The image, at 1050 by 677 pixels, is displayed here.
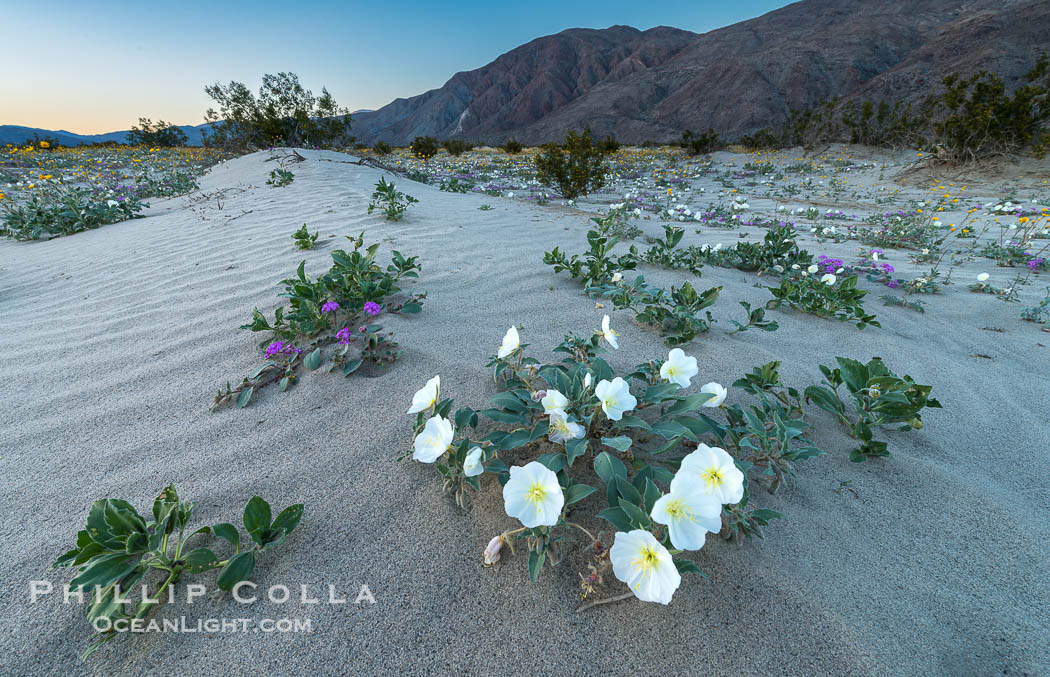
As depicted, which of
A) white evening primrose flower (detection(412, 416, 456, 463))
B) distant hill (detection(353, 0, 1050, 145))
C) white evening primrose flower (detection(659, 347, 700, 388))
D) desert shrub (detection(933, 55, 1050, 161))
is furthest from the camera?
distant hill (detection(353, 0, 1050, 145))

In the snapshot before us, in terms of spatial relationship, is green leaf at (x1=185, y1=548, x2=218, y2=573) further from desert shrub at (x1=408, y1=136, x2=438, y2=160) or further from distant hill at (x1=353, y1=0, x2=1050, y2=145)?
distant hill at (x1=353, y1=0, x2=1050, y2=145)

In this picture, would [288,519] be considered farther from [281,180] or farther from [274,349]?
[281,180]

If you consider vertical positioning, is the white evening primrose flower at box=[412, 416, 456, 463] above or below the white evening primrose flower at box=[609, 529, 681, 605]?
above

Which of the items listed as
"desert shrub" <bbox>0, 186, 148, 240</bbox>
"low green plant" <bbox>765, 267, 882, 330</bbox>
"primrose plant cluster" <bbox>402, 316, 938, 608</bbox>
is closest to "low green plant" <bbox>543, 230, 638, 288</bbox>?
"low green plant" <bbox>765, 267, 882, 330</bbox>

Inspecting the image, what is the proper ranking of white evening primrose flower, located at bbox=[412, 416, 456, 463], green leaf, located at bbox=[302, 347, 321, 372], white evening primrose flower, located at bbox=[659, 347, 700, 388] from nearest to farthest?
white evening primrose flower, located at bbox=[412, 416, 456, 463]
white evening primrose flower, located at bbox=[659, 347, 700, 388]
green leaf, located at bbox=[302, 347, 321, 372]

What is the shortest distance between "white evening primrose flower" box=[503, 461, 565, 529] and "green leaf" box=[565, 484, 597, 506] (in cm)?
8

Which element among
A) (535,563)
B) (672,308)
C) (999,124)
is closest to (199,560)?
(535,563)

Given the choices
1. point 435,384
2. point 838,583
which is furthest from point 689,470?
point 435,384

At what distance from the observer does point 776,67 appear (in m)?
45.9

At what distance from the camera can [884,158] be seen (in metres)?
13.0

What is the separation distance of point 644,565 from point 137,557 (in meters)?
1.30

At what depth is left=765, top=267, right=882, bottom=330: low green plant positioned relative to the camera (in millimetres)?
2561

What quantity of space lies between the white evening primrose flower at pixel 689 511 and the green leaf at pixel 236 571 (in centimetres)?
104

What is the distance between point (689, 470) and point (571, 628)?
48 centimetres
